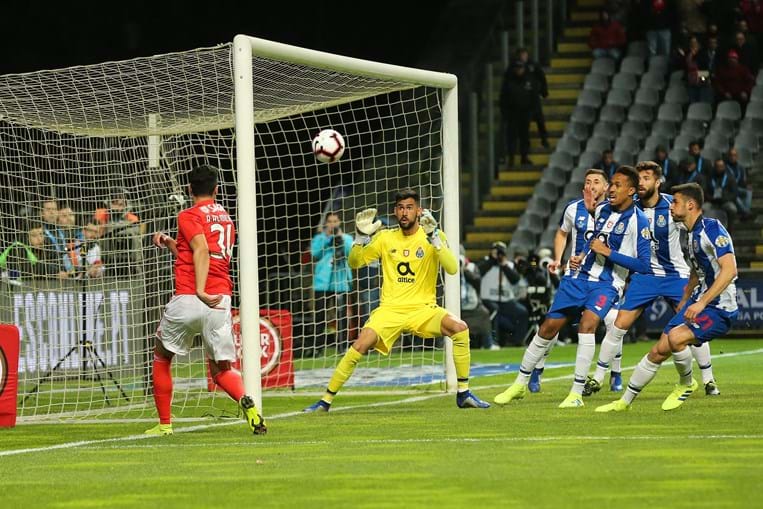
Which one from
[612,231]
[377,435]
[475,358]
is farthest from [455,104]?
[475,358]

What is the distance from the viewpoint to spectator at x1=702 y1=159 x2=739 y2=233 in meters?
25.3

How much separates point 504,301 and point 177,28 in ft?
27.2

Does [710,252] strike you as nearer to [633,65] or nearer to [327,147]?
[327,147]

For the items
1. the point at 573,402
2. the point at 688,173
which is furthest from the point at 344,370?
the point at 688,173

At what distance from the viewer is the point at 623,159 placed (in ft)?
88.6

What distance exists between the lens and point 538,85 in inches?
1104

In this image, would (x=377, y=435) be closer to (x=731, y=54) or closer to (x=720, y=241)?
(x=720, y=241)

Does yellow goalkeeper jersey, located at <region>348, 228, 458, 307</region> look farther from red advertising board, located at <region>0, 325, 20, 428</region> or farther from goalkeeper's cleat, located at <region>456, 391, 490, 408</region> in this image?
red advertising board, located at <region>0, 325, 20, 428</region>

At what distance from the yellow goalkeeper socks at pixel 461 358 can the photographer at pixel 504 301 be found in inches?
429

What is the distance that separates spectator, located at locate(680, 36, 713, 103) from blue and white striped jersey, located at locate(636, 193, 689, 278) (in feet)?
48.6

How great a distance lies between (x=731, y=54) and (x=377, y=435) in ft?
61.2

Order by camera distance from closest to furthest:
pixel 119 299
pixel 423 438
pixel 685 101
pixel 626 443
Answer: pixel 626 443, pixel 423 438, pixel 119 299, pixel 685 101

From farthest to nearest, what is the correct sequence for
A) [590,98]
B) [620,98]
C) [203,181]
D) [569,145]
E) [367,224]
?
[590,98]
[620,98]
[569,145]
[367,224]
[203,181]

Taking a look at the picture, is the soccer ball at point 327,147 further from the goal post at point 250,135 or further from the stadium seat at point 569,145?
the stadium seat at point 569,145
